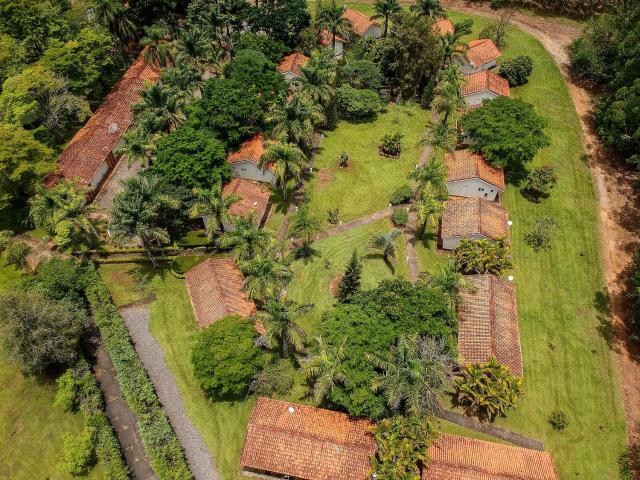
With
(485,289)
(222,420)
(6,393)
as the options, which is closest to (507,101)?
(485,289)

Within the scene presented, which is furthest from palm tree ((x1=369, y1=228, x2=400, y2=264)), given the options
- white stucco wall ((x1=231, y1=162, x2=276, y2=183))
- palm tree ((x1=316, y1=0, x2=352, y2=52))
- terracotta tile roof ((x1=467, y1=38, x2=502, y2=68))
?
terracotta tile roof ((x1=467, y1=38, x2=502, y2=68))

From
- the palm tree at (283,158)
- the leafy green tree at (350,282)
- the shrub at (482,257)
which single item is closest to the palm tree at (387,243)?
the leafy green tree at (350,282)

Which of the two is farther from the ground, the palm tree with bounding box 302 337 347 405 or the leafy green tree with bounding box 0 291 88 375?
the palm tree with bounding box 302 337 347 405

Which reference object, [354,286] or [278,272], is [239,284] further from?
[354,286]

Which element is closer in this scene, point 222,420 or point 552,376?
point 222,420

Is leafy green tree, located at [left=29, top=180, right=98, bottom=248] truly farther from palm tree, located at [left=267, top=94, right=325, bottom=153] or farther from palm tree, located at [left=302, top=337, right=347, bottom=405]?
palm tree, located at [left=302, top=337, right=347, bottom=405]

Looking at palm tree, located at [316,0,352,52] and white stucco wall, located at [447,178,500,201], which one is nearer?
white stucco wall, located at [447,178,500,201]

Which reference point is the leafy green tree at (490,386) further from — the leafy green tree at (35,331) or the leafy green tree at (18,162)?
the leafy green tree at (18,162)

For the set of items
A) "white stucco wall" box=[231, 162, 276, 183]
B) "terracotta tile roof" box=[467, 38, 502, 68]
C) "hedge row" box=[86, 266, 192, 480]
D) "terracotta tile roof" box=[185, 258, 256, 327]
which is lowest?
"hedge row" box=[86, 266, 192, 480]
